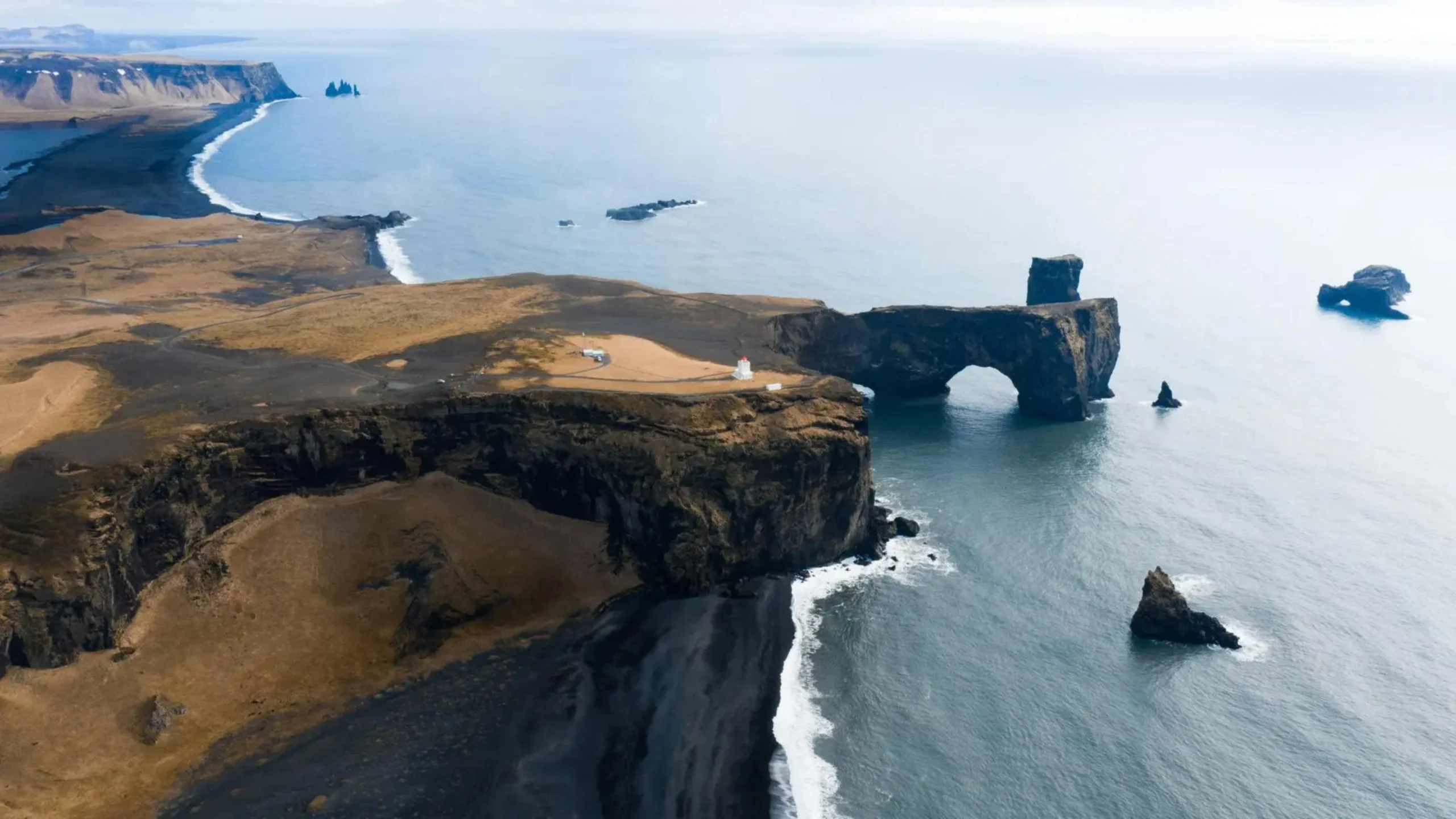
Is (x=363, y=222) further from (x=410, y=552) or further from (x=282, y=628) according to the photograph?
(x=282, y=628)

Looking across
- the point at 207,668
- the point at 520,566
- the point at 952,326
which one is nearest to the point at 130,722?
the point at 207,668

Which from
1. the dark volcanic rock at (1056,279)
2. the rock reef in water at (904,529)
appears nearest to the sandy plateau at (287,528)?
the rock reef in water at (904,529)

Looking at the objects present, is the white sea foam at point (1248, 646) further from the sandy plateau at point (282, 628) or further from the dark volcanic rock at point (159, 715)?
the dark volcanic rock at point (159, 715)

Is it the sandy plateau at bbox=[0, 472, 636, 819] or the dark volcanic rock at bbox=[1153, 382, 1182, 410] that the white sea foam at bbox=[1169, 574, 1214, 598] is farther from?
the dark volcanic rock at bbox=[1153, 382, 1182, 410]

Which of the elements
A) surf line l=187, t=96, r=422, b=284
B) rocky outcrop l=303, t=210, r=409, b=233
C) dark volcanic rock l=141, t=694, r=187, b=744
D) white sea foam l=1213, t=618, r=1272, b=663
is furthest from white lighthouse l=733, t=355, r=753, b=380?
rocky outcrop l=303, t=210, r=409, b=233

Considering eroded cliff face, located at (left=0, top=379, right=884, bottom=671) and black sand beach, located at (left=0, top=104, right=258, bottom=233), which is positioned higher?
black sand beach, located at (left=0, top=104, right=258, bottom=233)

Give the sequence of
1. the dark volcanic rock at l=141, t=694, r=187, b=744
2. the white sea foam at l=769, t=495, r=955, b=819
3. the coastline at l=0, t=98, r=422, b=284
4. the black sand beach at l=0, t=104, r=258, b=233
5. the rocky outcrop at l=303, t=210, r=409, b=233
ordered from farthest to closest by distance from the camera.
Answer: the rocky outcrop at l=303, t=210, r=409, b=233
the black sand beach at l=0, t=104, r=258, b=233
the coastline at l=0, t=98, r=422, b=284
the dark volcanic rock at l=141, t=694, r=187, b=744
the white sea foam at l=769, t=495, r=955, b=819
